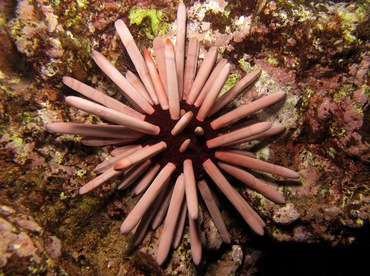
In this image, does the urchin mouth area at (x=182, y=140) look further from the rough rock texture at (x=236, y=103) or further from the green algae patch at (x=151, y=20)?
the green algae patch at (x=151, y=20)

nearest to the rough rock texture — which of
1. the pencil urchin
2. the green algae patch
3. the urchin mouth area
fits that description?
the green algae patch

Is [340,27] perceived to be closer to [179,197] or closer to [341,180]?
[341,180]

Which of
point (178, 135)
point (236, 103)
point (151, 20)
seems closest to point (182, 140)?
point (178, 135)

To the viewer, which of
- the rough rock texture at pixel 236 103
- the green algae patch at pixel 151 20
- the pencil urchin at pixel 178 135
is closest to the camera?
the pencil urchin at pixel 178 135

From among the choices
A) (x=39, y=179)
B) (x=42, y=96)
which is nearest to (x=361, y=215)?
(x=39, y=179)

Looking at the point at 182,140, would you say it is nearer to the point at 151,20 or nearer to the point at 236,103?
the point at 236,103

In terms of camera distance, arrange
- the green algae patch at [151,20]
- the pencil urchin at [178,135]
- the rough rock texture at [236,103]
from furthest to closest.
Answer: the green algae patch at [151,20] → the rough rock texture at [236,103] → the pencil urchin at [178,135]

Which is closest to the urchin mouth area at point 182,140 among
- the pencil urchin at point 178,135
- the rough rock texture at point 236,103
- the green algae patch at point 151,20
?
the pencil urchin at point 178,135

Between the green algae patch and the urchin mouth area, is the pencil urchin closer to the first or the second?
the urchin mouth area

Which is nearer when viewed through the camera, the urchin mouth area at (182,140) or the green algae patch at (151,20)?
the urchin mouth area at (182,140)
